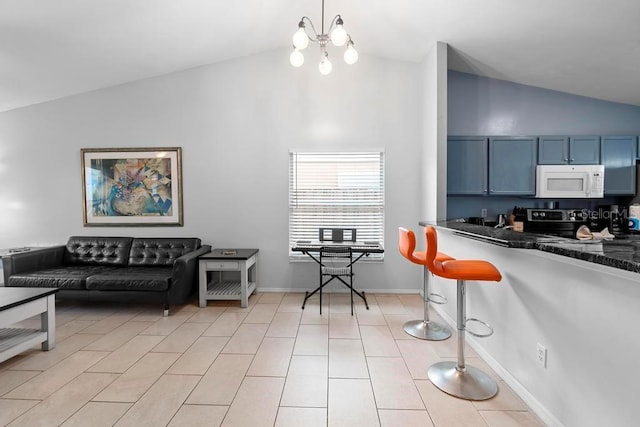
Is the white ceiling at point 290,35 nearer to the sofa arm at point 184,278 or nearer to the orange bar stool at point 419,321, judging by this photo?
the orange bar stool at point 419,321

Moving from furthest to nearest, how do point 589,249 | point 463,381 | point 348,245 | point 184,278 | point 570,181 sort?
point 570,181 < point 348,245 < point 184,278 < point 463,381 < point 589,249

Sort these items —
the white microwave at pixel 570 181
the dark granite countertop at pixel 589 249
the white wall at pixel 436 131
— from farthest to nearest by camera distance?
the white microwave at pixel 570 181 → the white wall at pixel 436 131 → the dark granite countertop at pixel 589 249

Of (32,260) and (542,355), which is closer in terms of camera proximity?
(542,355)

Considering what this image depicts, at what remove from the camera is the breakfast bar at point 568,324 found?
1367 mm

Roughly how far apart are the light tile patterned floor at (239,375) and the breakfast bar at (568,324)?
0.78 ft

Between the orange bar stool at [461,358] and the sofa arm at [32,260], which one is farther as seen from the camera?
the sofa arm at [32,260]

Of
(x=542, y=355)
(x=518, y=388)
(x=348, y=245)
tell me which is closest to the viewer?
(x=542, y=355)

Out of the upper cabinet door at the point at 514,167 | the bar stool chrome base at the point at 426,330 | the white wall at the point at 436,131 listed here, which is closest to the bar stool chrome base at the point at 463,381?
the bar stool chrome base at the point at 426,330

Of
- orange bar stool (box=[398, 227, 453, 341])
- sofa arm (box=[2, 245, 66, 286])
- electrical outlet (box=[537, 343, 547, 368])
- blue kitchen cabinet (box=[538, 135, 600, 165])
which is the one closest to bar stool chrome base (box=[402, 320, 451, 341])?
orange bar stool (box=[398, 227, 453, 341])

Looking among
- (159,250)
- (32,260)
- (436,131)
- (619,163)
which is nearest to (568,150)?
(619,163)

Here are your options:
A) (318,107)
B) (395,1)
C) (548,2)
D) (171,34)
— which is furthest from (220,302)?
(548,2)

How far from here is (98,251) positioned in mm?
4223

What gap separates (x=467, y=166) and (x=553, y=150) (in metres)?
1.14

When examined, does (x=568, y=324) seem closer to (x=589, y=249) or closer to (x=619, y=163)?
(x=589, y=249)
